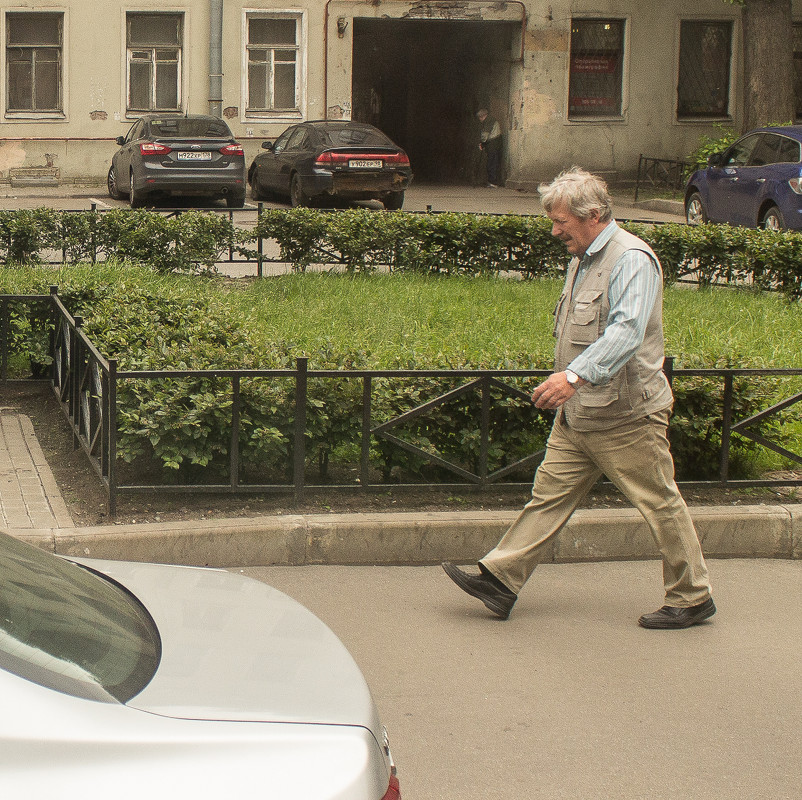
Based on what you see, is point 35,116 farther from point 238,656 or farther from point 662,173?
point 238,656

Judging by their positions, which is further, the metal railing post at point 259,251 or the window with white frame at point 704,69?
the window with white frame at point 704,69

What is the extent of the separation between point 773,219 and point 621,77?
12.6 metres

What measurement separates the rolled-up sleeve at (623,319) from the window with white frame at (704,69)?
25.4 metres

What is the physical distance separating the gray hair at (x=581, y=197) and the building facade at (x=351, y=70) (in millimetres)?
22488

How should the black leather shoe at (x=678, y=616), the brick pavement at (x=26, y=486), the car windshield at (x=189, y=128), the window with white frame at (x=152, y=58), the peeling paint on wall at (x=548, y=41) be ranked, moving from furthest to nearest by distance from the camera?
the peeling paint on wall at (x=548, y=41) < the window with white frame at (x=152, y=58) < the car windshield at (x=189, y=128) < the brick pavement at (x=26, y=486) < the black leather shoe at (x=678, y=616)

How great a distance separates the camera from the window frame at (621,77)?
27938 millimetres

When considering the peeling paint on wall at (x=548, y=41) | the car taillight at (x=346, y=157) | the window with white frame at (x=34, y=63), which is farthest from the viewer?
the peeling paint on wall at (x=548, y=41)

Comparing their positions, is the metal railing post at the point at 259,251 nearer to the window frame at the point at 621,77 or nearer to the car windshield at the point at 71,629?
the car windshield at the point at 71,629

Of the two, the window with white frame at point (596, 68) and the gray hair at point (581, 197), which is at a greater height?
the window with white frame at point (596, 68)

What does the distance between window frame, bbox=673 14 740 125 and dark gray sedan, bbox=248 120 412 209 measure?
9.14 metres

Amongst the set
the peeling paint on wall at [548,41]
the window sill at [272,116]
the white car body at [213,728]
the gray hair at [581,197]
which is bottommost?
the white car body at [213,728]

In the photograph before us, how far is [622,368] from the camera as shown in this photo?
15.8 feet

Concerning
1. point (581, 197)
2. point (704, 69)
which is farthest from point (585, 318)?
point (704, 69)

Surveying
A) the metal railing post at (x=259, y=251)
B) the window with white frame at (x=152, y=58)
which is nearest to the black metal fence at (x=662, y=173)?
the window with white frame at (x=152, y=58)
